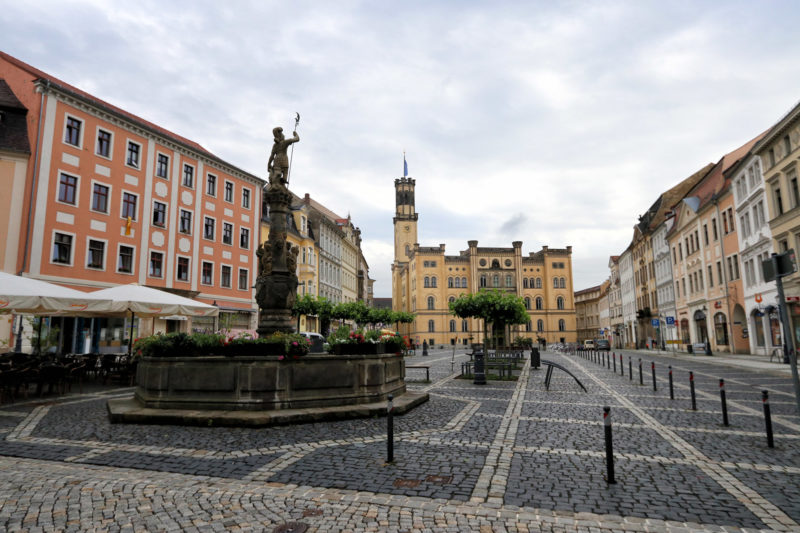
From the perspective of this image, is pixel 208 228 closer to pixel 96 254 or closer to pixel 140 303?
pixel 96 254

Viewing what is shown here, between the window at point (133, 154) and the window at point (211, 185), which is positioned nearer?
the window at point (133, 154)

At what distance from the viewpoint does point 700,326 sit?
39688 mm

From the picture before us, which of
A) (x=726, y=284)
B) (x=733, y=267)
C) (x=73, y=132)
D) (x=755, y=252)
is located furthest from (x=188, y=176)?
(x=726, y=284)

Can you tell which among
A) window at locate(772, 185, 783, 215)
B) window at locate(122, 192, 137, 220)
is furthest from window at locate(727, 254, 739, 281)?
window at locate(122, 192, 137, 220)

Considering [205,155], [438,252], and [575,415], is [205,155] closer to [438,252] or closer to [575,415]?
[575,415]

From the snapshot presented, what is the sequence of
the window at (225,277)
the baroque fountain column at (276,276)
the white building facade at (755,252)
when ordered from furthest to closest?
the window at (225,277) < the white building facade at (755,252) < the baroque fountain column at (276,276)

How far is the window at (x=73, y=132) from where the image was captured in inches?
951

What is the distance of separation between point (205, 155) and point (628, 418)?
30.4 meters

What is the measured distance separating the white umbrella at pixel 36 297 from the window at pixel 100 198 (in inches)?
554

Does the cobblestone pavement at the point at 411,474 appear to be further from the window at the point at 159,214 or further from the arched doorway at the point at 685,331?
the arched doorway at the point at 685,331

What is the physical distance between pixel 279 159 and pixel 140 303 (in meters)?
6.08

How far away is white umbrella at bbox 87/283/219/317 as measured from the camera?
1377cm

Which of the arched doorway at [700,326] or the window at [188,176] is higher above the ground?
the window at [188,176]

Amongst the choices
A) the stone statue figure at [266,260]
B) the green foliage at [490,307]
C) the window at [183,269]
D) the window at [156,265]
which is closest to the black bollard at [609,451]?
the stone statue figure at [266,260]
